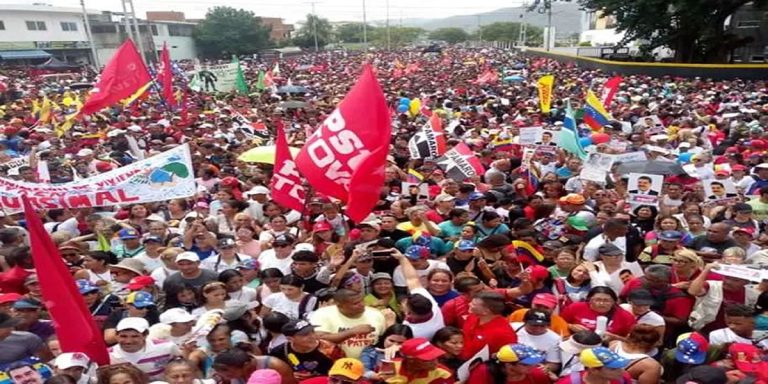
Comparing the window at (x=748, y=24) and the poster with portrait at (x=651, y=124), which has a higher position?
the window at (x=748, y=24)

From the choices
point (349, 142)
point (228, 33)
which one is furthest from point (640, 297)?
point (228, 33)

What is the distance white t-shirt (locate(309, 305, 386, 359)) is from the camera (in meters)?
3.72

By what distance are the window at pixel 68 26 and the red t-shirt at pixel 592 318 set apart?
57920 millimetres

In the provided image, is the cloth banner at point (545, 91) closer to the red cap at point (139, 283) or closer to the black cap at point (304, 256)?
the black cap at point (304, 256)

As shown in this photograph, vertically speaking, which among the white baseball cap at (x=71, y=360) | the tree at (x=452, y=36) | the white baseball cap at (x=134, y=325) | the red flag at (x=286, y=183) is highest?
the red flag at (x=286, y=183)

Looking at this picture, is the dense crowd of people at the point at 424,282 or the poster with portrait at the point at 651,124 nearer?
the dense crowd of people at the point at 424,282

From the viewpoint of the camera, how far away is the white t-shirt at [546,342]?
11.9 feet

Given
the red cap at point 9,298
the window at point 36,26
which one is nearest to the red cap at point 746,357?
the red cap at point 9,298

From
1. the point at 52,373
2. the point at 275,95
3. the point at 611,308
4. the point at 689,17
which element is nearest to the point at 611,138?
the point at 611,308

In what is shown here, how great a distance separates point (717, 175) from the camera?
7.51m

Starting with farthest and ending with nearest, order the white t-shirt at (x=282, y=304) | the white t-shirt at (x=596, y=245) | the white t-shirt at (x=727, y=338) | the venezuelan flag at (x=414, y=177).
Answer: the venezuelan flag at (x=414, y=177) → the white t-shirt at (x=596, y=245) → the white t-shirt at (x=282, y=304) → the white t-shirt at (x=727, y=338)

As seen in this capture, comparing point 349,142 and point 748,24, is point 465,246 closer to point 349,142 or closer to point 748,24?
point 349,142

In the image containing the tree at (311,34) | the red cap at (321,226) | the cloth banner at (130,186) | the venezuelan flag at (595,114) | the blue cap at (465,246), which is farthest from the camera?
the tree at (311,34)

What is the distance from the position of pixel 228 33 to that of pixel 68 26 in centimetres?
1458
